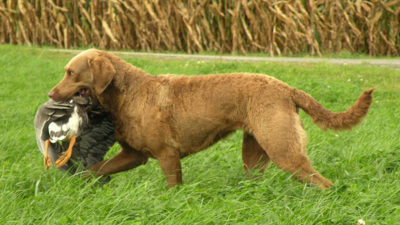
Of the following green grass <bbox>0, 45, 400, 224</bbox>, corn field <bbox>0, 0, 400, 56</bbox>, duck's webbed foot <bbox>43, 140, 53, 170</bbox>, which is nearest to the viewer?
green grass <bbox>0, 45, 400, 224</bbox>

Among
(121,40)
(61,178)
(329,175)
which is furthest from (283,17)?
(61,178)

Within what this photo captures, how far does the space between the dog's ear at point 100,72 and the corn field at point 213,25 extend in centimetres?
782

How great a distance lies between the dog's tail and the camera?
4.05 metres

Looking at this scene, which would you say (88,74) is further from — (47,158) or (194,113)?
(194,113)

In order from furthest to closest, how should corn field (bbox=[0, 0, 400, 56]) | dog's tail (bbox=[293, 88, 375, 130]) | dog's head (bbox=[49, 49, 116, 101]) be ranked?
corn field (bbox=[0, 0, 400, 56]) → dog's head (bbox=[49, 49, 116, 101]) → dog's tail (bbox=[293, 88, 375, 130])

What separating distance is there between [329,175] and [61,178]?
2.27 m

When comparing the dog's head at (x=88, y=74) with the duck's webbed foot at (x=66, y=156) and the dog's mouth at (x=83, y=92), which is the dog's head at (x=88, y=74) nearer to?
the dog's mouth at (x=83, y=92)

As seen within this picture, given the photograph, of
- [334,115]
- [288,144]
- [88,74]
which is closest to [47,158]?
[88,74]

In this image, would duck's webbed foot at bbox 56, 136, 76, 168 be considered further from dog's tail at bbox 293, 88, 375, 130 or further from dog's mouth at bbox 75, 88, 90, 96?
dog's tail at bbox 293, 88, 375, 130

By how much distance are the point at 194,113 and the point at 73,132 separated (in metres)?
1.00

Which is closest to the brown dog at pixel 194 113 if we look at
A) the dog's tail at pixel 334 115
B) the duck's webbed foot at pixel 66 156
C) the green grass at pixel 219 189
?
the dog's tail at pixel 334 115

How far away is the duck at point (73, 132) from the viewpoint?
4215mm

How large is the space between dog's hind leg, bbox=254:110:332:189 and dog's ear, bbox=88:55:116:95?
1.35 metres

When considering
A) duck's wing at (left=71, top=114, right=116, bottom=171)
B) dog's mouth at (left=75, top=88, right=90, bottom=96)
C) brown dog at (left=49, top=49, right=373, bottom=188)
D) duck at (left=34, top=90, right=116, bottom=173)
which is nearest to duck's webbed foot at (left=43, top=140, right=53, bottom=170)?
duck at (left=34, top=90, right=116, bottom=173)
